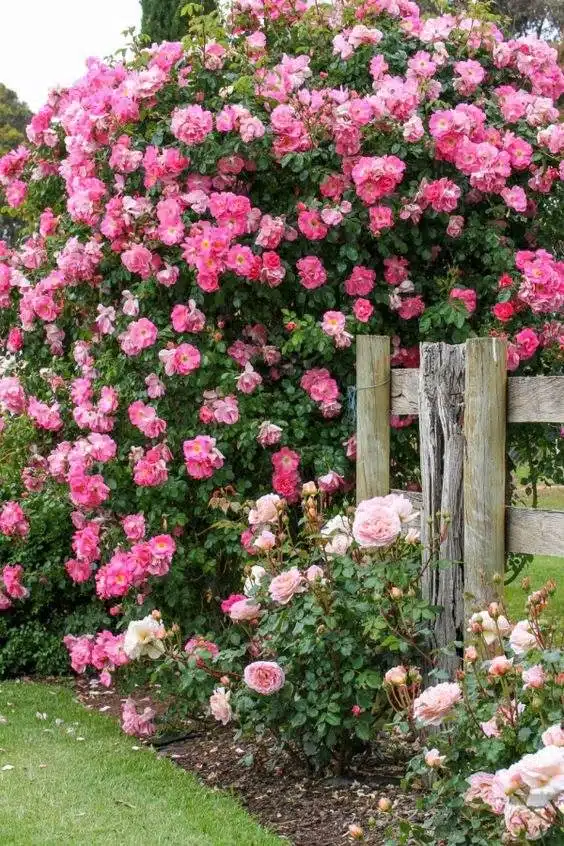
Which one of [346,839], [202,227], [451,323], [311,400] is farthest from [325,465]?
[346,839]

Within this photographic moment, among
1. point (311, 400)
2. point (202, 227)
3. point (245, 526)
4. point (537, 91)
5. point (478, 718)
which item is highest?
point (537, 91)

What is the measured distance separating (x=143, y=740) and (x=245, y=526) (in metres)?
0.93

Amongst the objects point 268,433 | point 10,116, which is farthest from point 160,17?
point 10,116

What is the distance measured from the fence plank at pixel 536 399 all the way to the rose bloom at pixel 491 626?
0.69 m

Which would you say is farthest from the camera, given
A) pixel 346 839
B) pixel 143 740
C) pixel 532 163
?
pixel 532 163

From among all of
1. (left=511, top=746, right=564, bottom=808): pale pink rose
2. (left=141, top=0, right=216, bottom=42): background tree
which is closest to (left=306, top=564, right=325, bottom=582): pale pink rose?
(left=511, top=746, right=564, bottom=808): pale pink rose

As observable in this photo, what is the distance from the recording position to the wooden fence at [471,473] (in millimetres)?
3533

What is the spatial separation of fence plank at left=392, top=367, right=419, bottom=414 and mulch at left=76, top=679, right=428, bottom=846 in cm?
120

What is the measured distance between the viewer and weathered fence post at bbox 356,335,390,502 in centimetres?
412

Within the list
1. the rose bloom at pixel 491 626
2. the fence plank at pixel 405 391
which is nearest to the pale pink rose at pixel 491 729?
the rose bloom at pixel 491 626

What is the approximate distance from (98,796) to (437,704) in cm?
144

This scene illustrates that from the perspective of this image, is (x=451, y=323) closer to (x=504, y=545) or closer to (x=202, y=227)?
(x=202, y=227)

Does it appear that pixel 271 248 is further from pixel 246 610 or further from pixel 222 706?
pixel 222 706

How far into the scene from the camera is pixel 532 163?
4949 mm
